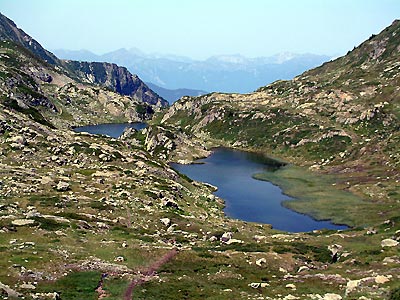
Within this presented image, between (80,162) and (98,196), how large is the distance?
35.0 m

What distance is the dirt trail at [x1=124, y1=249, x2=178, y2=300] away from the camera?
49.3 metres

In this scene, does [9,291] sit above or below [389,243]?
above

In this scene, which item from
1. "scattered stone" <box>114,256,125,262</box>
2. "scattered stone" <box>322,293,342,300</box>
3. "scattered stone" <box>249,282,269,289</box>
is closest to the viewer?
"scattered stone" <box>322,293,342,300</box>

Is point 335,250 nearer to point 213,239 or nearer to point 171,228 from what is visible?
point 213,239

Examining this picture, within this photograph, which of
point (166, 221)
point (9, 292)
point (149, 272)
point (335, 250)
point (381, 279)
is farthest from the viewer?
point (166, 221)

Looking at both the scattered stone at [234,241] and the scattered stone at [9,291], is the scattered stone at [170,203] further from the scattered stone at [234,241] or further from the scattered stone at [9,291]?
the scattered stone at [9,291]

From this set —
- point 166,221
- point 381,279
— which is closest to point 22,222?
point 166,221

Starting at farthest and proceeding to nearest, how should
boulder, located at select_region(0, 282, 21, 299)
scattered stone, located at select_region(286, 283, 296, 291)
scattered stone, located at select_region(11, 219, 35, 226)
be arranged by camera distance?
scattered stone, located at select_region(11, 219, 35, 226), scattered stone, located at select_region(286, 283, 296, 291), boulder, located at select_region(0, 282, 21, 299)

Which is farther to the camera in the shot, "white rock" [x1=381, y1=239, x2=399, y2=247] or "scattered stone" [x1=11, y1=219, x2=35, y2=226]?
"white rock" [x1=381, y1=239, x2=399, y2=247]

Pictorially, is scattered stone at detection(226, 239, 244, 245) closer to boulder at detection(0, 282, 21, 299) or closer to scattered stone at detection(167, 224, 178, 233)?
scattered stone at detection(167, 224, 178, 233)

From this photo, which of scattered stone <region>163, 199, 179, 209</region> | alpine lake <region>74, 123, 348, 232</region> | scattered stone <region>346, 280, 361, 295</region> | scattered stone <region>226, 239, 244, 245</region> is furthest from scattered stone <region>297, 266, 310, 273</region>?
alpine lake <region>74, 123, 348, 232</region>

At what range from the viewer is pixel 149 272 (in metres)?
59.5

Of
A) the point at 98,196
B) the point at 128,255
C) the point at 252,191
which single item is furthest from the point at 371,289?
the point at 252,191

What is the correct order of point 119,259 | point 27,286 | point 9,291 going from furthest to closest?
point 119,259 → point 27,286 → point 9,291
